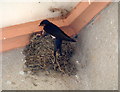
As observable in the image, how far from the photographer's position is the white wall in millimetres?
3350

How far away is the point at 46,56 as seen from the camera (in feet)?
12.4

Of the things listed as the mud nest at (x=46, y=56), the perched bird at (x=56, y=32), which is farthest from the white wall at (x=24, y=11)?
the mud nest at (x=46, y=56)

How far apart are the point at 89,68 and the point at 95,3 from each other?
659 mm

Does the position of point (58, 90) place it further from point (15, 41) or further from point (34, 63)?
point (15, 41)

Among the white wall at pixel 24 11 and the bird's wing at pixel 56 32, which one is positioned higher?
the white wall at pixel 24 11

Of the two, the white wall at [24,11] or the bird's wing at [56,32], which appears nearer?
the white wall at [24,11]

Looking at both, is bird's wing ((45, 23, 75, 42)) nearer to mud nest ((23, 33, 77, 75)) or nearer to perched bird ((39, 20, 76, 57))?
perched bird ((39, 20, 76, 57))

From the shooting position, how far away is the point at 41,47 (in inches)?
153

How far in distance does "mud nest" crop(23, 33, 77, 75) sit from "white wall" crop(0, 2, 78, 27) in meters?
0.26

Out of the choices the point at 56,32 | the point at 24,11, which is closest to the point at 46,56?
the point at 56,32

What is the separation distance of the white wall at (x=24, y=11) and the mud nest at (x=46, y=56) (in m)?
0.26

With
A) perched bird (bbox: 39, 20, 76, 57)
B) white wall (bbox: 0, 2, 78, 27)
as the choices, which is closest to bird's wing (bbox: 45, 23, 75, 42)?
perched bird (bbox: 39, 20, 76, 57)

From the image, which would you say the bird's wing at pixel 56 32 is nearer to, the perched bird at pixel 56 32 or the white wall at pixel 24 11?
the perched bird at pixel 56 32

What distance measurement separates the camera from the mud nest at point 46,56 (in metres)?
3.69
